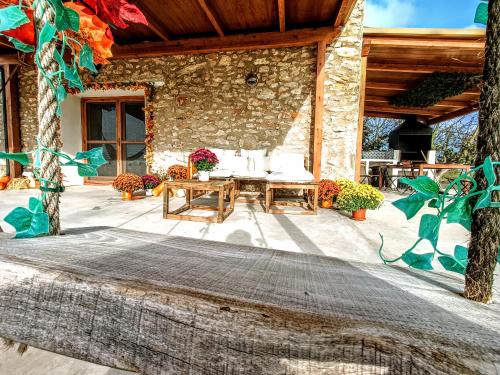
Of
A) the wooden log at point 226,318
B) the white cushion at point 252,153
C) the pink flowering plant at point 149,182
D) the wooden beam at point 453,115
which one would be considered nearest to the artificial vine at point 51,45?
the wooden log at point 226,318

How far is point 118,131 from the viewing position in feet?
19.6

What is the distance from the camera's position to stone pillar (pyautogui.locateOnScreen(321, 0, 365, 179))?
4.36m

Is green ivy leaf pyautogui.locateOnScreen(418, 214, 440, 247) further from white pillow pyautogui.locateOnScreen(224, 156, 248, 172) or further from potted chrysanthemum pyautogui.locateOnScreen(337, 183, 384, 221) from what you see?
white pillow pyautogui.locateOnScreen(224, 156, 248, 172)

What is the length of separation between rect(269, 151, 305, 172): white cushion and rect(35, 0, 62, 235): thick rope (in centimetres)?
387

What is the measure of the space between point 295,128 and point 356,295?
4.57 meters

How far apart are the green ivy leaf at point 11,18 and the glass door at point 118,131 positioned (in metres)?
5.81

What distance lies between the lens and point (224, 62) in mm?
4945

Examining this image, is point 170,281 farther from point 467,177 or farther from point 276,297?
point 467,177

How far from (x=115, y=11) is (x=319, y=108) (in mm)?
4161

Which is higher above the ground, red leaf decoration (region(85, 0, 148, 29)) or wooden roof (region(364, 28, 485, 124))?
wooden roof (region(364, 28, 485, 124))

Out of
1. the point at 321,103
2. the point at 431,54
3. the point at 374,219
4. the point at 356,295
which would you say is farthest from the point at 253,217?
the point at 431,54

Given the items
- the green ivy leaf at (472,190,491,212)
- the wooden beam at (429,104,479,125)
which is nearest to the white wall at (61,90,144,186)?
the green ivy leaf at (472,190,491,212)

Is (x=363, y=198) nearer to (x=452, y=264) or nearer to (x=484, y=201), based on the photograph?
(x=452, y=264)

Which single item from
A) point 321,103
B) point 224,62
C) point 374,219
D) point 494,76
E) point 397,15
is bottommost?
point 374,219
